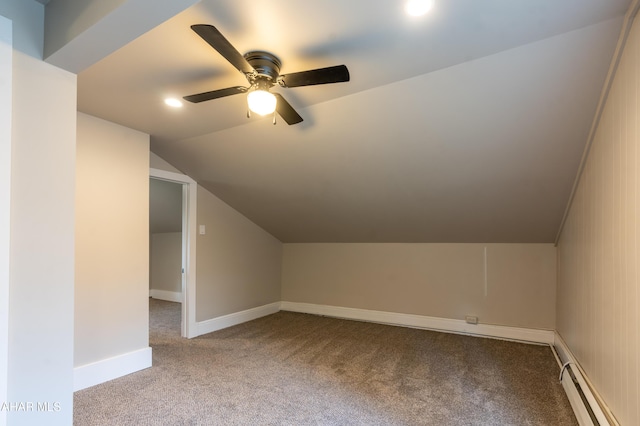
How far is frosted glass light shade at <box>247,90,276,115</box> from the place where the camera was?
1886 millimetres

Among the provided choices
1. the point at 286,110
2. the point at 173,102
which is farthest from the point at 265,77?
the point at 173,102

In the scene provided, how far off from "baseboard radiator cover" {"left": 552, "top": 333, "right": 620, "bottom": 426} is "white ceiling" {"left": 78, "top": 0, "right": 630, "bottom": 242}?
1394 mm

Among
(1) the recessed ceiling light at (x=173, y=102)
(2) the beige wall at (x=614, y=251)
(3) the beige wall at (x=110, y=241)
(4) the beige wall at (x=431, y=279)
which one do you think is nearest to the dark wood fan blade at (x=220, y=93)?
(1) the recessed ceiling light at (x=173, y=102)

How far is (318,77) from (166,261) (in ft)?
18.8

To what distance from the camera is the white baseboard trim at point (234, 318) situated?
406 cm

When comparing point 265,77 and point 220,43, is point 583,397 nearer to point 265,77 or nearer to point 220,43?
point 265,77

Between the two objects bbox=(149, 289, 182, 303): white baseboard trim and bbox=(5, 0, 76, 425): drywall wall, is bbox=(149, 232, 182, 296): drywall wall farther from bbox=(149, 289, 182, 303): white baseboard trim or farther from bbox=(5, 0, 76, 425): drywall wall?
bbox=(5, 0, 76, 425): drywall wall

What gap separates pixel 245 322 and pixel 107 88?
3.35 metres

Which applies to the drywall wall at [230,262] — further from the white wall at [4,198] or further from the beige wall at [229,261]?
the white wall at [4,198]

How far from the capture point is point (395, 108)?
244 cm

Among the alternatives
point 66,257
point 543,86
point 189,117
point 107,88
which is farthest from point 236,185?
point 543,86

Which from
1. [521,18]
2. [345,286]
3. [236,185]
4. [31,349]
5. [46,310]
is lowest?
[345,286]

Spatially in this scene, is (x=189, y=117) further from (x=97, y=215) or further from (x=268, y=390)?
(x=268, y=390)

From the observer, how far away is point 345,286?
496 cm
